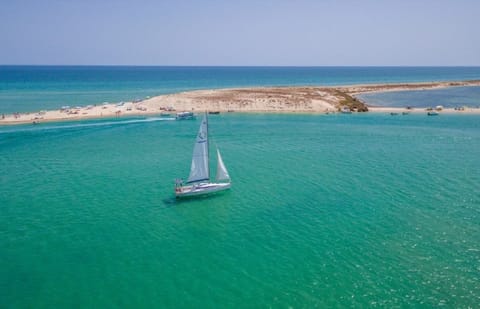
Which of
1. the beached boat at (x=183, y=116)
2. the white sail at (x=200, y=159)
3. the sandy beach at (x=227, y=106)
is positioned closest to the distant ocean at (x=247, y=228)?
the white sail at (x=200, y=159)

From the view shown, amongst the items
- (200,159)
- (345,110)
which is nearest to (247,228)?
(200,159)

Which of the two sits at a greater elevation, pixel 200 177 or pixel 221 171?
pixel 221 171

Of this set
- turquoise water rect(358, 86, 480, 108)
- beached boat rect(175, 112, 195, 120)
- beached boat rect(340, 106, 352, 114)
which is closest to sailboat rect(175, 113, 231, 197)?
beached boat rect(175, 112, 195, 120)

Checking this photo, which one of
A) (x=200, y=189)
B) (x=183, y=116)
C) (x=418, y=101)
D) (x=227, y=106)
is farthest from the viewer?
(x=418, y=101)

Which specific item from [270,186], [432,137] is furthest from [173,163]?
[432,137]

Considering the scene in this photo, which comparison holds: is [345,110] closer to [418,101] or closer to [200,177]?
[418,101]

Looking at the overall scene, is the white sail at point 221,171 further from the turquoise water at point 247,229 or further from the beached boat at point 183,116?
the beached boat at point 183,116

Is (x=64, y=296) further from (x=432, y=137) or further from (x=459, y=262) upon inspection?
(x=432, y=137)
